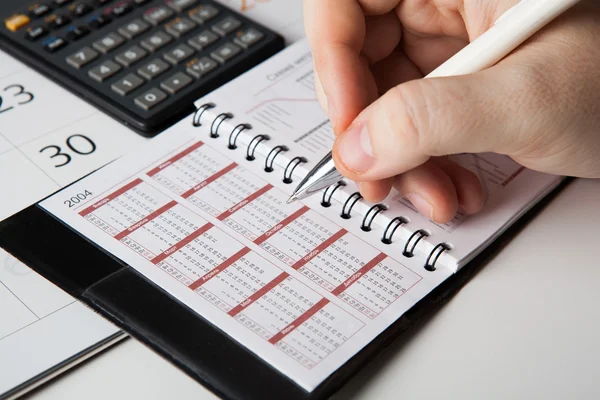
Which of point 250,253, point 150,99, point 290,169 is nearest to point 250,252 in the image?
point 250,253

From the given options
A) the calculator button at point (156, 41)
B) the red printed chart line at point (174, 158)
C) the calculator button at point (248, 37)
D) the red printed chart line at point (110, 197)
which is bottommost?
the red printed chart line at point (110, 197)

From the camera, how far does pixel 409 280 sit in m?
0.58

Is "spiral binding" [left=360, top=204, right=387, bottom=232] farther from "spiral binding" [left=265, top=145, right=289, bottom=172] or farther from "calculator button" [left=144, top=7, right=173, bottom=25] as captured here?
"calculator button" [left=144, top=7, right=173, bottom=25]

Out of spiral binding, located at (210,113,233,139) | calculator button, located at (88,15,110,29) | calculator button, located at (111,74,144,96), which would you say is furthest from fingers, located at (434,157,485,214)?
calculator button, located at (88,15,110,29)

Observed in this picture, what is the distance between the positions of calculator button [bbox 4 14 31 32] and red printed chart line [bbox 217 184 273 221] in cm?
36

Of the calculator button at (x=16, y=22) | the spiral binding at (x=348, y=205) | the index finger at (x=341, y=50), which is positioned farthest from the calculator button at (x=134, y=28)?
the spiral binding at (x=348, y=205)

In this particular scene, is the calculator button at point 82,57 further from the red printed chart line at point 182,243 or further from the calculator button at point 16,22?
the red printed chart line at point 182,243

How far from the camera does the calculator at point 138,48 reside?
2.43 feet

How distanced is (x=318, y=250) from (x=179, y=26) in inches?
13.5

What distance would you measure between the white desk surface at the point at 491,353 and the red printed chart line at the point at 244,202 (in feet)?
0.41

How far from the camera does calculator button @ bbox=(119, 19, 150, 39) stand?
2.63ft

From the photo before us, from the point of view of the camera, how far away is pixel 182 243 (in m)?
0.60

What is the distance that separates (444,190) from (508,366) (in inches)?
5.6

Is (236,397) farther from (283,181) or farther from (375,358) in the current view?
(283,181)
